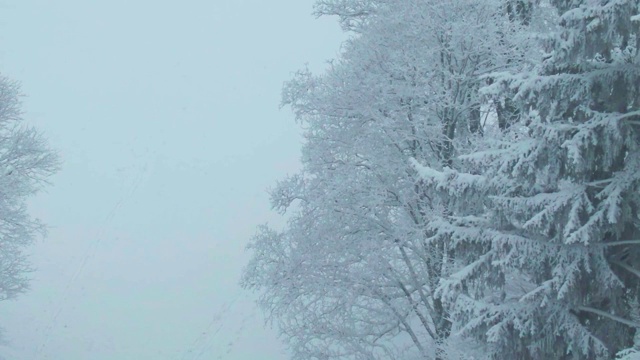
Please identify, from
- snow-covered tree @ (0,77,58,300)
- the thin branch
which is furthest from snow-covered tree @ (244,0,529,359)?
snow-covered tree @ (0,77,58,300)

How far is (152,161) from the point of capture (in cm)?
3188

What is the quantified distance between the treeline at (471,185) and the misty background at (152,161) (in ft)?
30.0

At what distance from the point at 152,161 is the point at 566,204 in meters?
29.0

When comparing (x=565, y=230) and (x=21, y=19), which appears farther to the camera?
(x=21, y=19)

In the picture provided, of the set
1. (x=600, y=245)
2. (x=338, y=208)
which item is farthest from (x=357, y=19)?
(x=600, y=245)

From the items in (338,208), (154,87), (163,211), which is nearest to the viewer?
(338,208)

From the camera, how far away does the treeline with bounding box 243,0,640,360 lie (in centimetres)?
473

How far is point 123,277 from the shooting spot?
23562 mm

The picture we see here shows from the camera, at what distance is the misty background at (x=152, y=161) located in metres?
20.1

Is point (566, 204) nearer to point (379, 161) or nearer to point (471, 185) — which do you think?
point (471, 185)

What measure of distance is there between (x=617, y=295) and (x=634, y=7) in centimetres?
213

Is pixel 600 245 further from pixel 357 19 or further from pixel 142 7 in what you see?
pixel 142 7

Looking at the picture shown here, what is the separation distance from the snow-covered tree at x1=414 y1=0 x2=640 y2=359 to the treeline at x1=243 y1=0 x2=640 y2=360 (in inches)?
0.6

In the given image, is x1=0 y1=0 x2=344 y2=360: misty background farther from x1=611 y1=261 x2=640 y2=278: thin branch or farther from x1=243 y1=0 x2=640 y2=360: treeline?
x1=611 y1=261 x2=640 y2=278: thin branch
